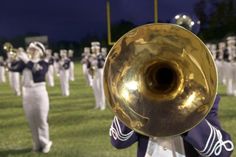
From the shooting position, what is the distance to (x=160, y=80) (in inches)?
90.5

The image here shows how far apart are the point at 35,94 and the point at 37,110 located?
23 centimetres

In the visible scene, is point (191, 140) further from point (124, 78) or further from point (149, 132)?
point (124, 78)

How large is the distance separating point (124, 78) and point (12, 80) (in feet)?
57.4

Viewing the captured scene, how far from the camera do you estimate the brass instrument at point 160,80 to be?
2182mm

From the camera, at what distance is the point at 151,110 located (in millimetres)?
2303

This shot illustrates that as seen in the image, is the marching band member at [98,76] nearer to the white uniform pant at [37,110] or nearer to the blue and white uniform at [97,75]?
the blue and white uniform at [97,75]

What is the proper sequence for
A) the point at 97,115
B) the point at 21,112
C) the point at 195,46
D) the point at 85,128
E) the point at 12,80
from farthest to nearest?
the point at 12,80
the point at 21,112
the point at 97,115
the point at 85,128
the point at 195,46

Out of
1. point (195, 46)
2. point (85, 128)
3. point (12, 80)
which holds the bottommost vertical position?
point (12, 80)

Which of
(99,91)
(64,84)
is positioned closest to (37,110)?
(99,91)

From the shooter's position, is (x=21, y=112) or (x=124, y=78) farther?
(x=21, y=112)

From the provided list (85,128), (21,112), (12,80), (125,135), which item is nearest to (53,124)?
(85,128)

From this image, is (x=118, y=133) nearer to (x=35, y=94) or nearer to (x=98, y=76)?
(x=35, y=94)

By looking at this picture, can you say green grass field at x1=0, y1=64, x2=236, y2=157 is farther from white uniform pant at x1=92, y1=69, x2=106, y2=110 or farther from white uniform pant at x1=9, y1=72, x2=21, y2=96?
white uniform pant at x1=9, y1=72, x2=21, y2=96

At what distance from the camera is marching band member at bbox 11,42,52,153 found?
7.10 m
